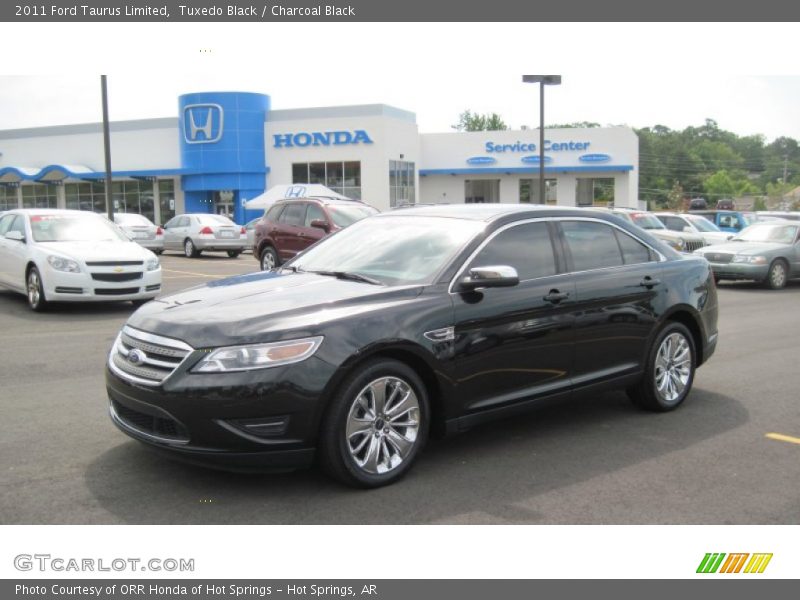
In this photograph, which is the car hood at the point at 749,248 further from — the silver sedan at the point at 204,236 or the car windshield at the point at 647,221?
the silver sedan at the point at 204,236

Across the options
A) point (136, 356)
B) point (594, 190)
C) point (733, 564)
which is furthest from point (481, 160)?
point (733, 564)

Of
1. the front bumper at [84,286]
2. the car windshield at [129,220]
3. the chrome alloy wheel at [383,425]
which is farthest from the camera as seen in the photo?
the car windshield at [129,220]

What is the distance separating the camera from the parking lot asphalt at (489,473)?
4277mm

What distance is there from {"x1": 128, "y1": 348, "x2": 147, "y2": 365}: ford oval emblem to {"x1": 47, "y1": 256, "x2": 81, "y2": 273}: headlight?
7.90m

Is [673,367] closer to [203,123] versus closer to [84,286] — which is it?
[84,286]

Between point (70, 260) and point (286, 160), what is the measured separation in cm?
3349

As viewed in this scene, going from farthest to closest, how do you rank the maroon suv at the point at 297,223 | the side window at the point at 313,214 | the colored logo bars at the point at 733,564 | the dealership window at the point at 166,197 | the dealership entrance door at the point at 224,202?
1. the dealership window at the point at 166,197
2. the dealership entrance door at the point at 224,202
3. the side window at the point at 313,214
4. the maroon suv at the point at 297,223
5. the colored logo bars at the point at 733,564

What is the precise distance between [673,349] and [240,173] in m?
39.9

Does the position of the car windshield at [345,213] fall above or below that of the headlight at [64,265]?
above

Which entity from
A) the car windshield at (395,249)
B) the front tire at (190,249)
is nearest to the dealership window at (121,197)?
the front tire at (190,249)

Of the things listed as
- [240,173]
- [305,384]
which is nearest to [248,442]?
[305,384]

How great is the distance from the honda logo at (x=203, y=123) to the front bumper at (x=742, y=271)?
32.1 m

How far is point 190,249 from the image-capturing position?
26.1m

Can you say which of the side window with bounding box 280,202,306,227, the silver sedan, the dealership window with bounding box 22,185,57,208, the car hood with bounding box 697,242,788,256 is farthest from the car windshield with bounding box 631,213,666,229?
the dealership window with bounding box 22,185,57,208
